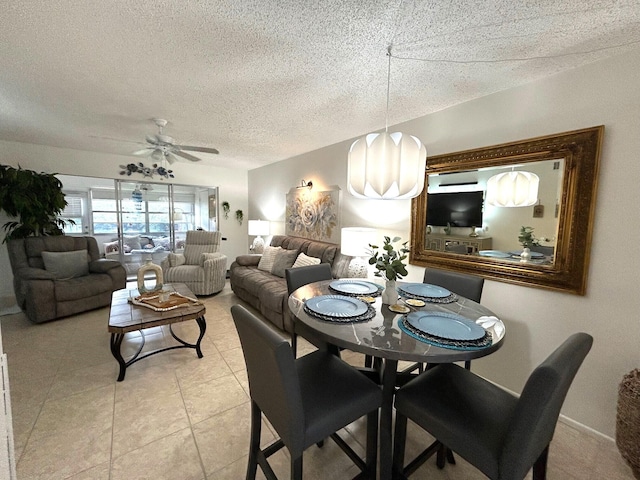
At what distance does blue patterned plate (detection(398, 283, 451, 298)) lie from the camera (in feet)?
5.87

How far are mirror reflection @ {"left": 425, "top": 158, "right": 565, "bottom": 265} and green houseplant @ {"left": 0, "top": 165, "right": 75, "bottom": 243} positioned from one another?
5.04 m

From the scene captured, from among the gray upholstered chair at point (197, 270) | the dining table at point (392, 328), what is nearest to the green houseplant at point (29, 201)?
the gray upholstered chair at point (197, 270)

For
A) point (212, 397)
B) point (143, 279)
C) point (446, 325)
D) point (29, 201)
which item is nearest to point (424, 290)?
point (446, 325)

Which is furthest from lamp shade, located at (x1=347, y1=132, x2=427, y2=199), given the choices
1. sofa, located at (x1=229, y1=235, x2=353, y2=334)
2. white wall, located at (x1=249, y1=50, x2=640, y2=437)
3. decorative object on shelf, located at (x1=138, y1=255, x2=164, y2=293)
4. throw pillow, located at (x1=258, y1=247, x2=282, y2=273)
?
throw pillow, located at (x1=258, y1=247, x2=282, y2=273)

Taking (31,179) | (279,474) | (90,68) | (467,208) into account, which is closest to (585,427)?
(467,208)

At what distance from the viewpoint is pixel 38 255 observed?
137 inches

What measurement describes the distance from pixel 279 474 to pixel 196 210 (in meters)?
5.40

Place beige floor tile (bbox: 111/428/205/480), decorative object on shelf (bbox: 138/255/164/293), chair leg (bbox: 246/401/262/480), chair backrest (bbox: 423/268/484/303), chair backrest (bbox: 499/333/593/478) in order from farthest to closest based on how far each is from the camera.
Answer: decorative object on shelf (bbox: 138/255/164/293), chair backrest (bbox: 423/268/484/303), beige floor tile (bbox: 111/428/205/480), chair leg (bbox: 246/401/262/480), chair backrest (bbox: 499/333/593/478)

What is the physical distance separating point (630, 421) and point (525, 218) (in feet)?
4.27

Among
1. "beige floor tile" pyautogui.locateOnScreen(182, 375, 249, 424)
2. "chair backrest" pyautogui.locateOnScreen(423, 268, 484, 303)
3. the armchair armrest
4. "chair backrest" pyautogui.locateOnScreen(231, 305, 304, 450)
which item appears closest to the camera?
"chair backrest" pyautogui.locateOnScreen(231, 305, 304, 450)

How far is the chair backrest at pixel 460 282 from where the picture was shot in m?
1.96

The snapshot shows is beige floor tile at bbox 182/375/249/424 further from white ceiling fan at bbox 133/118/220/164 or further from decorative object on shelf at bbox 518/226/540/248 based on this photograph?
decorative object on shelf at bbox 518/226/540/248

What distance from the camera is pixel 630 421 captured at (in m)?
1.43

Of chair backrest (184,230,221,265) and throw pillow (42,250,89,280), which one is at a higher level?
chair backrest (184,230,221,265)
